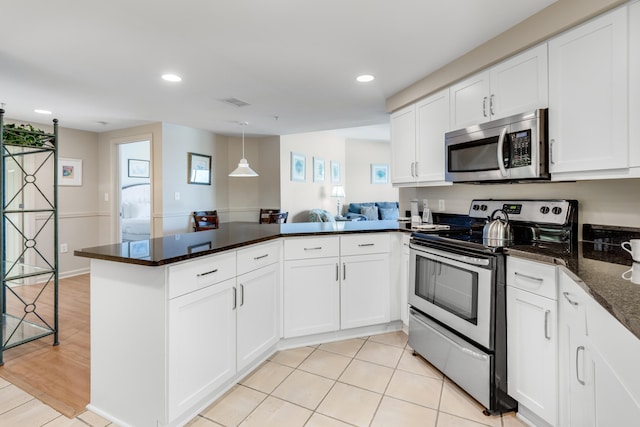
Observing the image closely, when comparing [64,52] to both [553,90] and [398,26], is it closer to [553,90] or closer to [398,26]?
[398,26]

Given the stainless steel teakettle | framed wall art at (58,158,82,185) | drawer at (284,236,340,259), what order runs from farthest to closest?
framed wall art at (58,158,82,185)
drawer at (284,236,340,259)
the stainless steel teakettle

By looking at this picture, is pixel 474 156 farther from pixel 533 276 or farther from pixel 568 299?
pixel 568 299

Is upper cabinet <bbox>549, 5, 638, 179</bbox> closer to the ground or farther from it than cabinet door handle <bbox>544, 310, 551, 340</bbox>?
farther from it

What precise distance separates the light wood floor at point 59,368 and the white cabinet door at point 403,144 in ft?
9.44

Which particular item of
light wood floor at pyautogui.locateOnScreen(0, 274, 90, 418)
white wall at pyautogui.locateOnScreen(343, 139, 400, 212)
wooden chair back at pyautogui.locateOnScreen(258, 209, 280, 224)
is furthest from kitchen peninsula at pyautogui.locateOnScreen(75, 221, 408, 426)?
white wall at pyautogui.locateOnScreen(343, 139, 400, 212)

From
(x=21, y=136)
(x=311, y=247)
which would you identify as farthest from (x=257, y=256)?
(x=21, y=136)

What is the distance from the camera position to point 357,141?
814cm

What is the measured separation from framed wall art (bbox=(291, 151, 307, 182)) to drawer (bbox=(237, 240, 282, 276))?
12.6 ft

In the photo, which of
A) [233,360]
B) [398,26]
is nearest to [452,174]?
[398,26]

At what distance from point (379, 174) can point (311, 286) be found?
6.11 m

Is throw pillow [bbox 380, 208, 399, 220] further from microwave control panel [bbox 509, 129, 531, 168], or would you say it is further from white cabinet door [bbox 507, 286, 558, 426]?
white cabinet door [bbox 507, 286, 558, 426]

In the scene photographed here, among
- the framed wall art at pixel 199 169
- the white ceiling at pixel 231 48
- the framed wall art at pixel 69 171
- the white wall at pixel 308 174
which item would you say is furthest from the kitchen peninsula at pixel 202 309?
the framed wall art at pixel 69 171

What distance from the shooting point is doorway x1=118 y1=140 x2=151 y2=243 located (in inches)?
238

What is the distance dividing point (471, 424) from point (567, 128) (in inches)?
63.4
